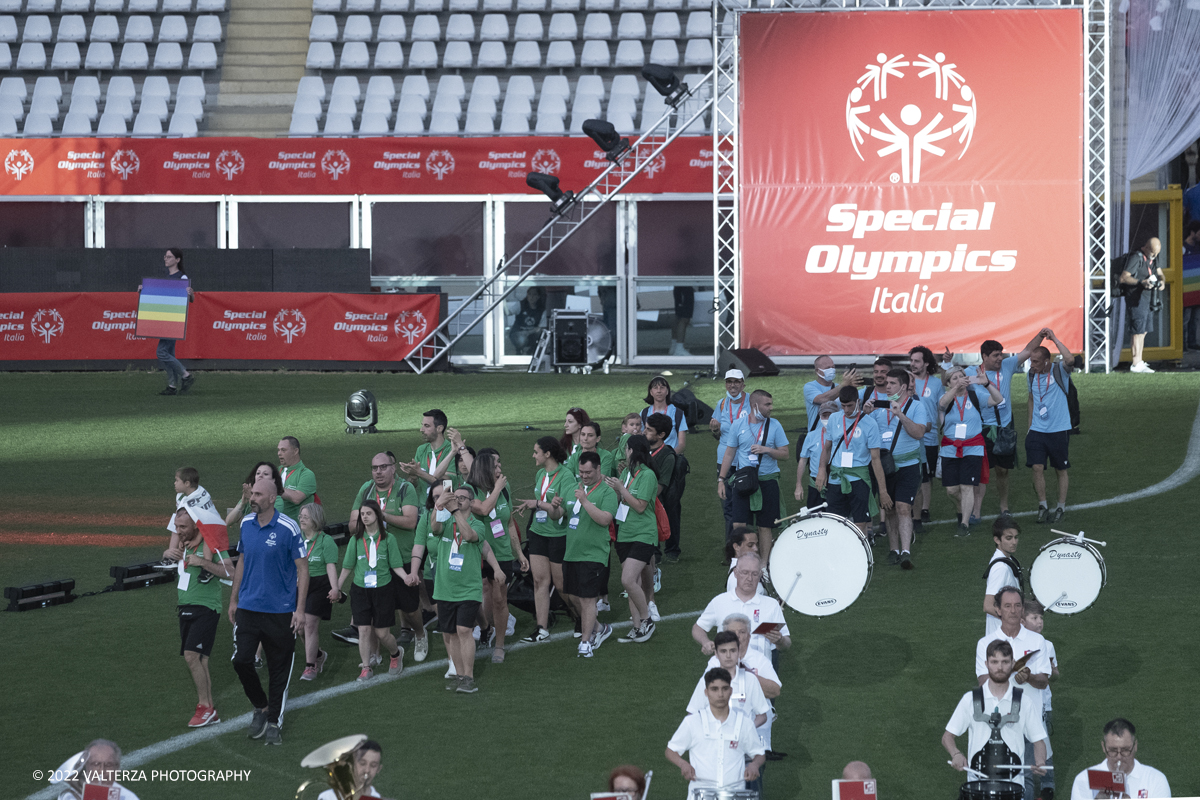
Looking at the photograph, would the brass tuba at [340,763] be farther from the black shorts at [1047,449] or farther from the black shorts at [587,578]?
the black shorts at [1047,449]

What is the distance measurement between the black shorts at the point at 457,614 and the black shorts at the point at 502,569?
409mm

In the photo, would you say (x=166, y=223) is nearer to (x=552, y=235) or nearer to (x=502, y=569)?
(x=552, y=235)

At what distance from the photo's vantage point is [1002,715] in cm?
871

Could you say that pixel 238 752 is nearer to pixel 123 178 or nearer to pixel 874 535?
pixel 874 535

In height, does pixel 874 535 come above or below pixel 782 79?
below

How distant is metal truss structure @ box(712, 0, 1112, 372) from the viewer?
24.4 m

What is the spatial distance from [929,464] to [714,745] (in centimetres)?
852

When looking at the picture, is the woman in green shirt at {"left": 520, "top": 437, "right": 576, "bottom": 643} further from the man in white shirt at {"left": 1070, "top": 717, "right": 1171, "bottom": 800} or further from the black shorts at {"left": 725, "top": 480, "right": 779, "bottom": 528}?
the man in white shirt at {"left": 1070, "top": 717, "right": 1171, "bottom": 800}

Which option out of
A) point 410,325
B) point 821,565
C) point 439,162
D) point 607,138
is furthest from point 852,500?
point 439,162

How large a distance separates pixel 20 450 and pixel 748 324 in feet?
38.4

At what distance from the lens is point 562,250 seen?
93.9 feet

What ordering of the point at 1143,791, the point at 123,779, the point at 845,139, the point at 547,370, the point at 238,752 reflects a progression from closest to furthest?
1. the point at 1143,791
2. the point at 123,779
3. the point at 238,752
4. the point at 845,139
5. the point at 547,370

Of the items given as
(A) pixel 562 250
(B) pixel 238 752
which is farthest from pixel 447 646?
(A) pixel 562 250

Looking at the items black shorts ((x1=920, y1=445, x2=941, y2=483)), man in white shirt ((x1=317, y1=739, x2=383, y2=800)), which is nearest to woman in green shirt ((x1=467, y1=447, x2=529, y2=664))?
man in white shirt ((x1=317, y1=739, x2=383, y2=800))
